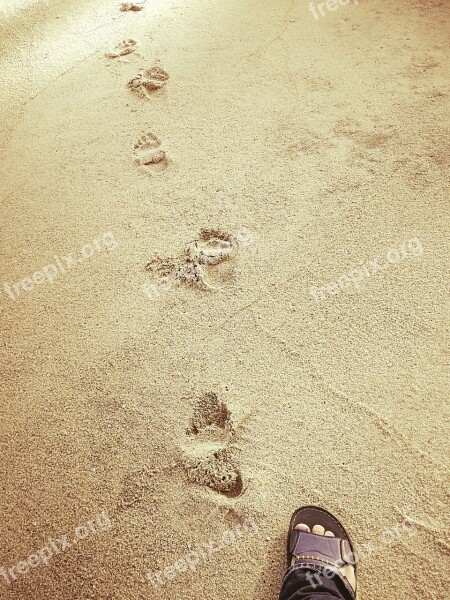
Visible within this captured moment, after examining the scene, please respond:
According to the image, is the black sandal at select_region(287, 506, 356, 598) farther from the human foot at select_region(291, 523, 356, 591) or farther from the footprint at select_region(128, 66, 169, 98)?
the footprint at select_region(128, 66, 169, 98)

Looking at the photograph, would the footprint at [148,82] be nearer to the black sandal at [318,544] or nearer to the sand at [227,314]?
the sand at [227,314]

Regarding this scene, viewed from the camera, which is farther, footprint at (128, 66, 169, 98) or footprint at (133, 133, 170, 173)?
footprint at (128, 66, 169, 98)

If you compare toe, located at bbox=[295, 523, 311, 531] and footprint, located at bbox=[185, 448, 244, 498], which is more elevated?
footprint, located at bbox=[185, 448, 244, 498]

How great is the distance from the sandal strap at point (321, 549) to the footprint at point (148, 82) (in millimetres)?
2646

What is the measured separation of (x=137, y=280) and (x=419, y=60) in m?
2.30

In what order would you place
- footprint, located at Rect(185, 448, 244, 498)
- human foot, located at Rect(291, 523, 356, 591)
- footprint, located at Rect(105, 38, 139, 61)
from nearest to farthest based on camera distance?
1. human foot, located at Rect(291, 523, 356, 591)
2. footprint, located at Rect(185, 448, 244, 498)
3. footprint, located at Rect(105, 38, 139, 61)

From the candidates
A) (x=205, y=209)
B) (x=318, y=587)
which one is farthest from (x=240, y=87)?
(x=318, y=587)

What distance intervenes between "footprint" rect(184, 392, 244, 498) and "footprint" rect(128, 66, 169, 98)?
217 centimetres

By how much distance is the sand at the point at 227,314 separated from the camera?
3.95 ft

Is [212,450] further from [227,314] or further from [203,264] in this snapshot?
[203,264]

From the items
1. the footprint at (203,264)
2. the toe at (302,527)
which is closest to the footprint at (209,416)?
the toe at (302,527)

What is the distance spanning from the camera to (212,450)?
1.31 m

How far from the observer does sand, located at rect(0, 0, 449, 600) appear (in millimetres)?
1204

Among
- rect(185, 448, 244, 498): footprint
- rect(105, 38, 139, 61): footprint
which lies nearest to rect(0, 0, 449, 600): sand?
rect(185, 448, 244, 498): footprint
